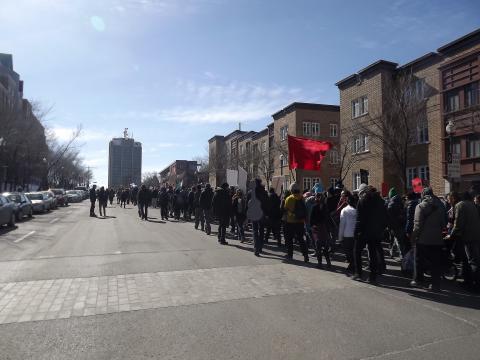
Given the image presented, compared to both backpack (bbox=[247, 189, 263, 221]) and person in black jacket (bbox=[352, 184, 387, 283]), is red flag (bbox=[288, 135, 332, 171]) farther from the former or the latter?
person in black jacket (bbox=[352, 184, 387, 283])

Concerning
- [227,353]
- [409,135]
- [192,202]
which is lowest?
[227,353]

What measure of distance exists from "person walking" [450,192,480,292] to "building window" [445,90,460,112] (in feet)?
58.8

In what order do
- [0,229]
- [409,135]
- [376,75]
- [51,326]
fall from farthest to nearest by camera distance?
[376,75]
[409,135]
[0,229]
[51,326]

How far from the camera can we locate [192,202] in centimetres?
2033

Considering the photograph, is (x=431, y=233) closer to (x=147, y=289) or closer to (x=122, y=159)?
(x=147, y=289)

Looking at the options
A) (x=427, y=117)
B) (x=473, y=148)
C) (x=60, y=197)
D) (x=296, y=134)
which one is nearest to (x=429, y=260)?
(x=473, y=148)

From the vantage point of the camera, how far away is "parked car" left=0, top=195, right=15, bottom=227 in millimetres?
16781

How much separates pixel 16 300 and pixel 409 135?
17542 mm

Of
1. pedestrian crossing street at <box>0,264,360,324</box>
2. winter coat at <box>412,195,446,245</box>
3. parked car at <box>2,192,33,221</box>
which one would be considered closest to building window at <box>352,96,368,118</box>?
parked car at <box>2,192,33,221</box>

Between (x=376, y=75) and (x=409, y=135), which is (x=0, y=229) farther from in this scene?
(x=376, y=75)

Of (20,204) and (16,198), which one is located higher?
(16,198)

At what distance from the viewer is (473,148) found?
22.2m

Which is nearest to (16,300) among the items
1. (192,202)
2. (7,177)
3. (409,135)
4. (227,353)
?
(227,353)

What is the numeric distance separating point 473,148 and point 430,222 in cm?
1768
